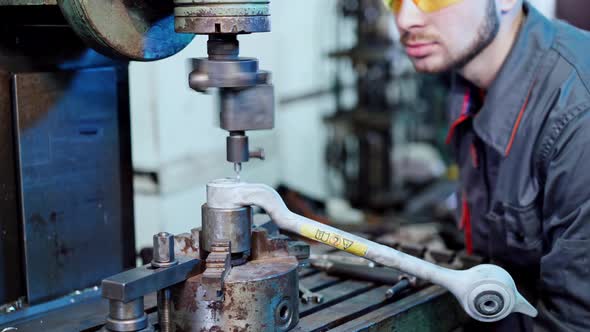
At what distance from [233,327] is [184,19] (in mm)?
406

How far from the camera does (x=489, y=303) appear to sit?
1.08 meters

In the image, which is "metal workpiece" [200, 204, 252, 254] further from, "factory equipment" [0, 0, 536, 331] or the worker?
the worker

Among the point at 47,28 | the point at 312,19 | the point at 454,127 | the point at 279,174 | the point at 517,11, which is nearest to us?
the point at 47,28

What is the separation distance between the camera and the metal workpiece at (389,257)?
3.43 ft

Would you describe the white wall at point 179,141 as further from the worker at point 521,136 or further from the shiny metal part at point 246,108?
the shiny metal part at point 246,108

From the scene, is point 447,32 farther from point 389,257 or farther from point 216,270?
point 216,270

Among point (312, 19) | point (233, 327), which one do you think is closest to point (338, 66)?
point (312, 19)

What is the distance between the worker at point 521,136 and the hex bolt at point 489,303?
222 mm

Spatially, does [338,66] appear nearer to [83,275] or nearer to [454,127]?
[454,127]

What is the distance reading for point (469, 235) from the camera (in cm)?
169

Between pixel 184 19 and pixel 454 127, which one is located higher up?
pixel 184 19

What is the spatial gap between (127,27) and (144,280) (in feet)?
1.15

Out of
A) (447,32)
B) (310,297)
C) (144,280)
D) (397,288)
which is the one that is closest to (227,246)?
(144,280)

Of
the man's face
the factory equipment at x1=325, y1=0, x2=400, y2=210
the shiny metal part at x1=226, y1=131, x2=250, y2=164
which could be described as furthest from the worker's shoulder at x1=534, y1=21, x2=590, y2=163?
the factory equipment at x1=325, y1=0, x2=400, y2=210
